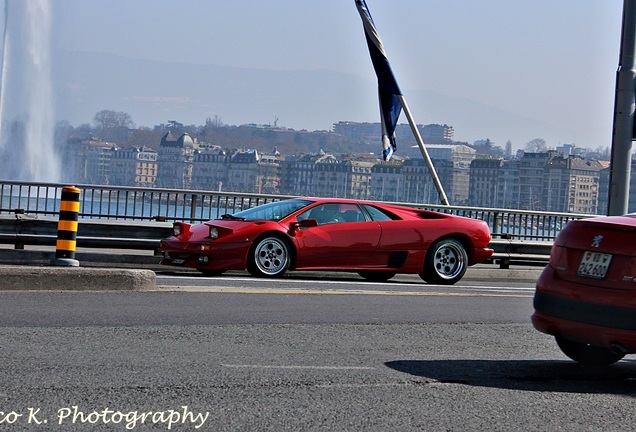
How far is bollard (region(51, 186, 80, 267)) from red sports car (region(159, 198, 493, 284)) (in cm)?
205

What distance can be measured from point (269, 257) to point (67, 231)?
3.03 metres

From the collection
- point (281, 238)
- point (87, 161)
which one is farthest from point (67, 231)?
point (87, 161)

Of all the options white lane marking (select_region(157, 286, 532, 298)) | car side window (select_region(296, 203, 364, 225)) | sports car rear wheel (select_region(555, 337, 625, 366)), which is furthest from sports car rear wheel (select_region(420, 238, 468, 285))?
sports car rear wheel (select_region(555, 337, 625, 366))

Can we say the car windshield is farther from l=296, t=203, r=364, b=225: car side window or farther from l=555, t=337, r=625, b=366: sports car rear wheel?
l=555, t=337, r=625, b=366: sports car rear wheel

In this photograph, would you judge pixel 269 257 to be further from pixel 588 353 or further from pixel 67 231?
pixel 588 353

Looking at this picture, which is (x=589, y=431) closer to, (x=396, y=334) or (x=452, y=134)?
(x=396, y=334)

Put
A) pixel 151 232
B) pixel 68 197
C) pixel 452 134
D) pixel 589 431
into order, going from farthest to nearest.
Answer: pixel 452 134 < pixel 151 232 < pixel 68 197 < pixel 589 431

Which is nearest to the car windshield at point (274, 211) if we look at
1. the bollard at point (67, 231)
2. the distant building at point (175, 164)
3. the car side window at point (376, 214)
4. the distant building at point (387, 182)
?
the car side window at point (376, 214)

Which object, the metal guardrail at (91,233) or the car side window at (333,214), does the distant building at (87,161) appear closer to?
the metal guardrail at (91,233)

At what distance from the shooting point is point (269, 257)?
47.1 ft

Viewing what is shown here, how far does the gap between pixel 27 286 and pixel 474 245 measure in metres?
7.01

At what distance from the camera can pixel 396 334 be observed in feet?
29.4

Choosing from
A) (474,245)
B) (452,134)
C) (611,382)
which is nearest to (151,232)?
(474,245)

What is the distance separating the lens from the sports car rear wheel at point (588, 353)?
7809mm
